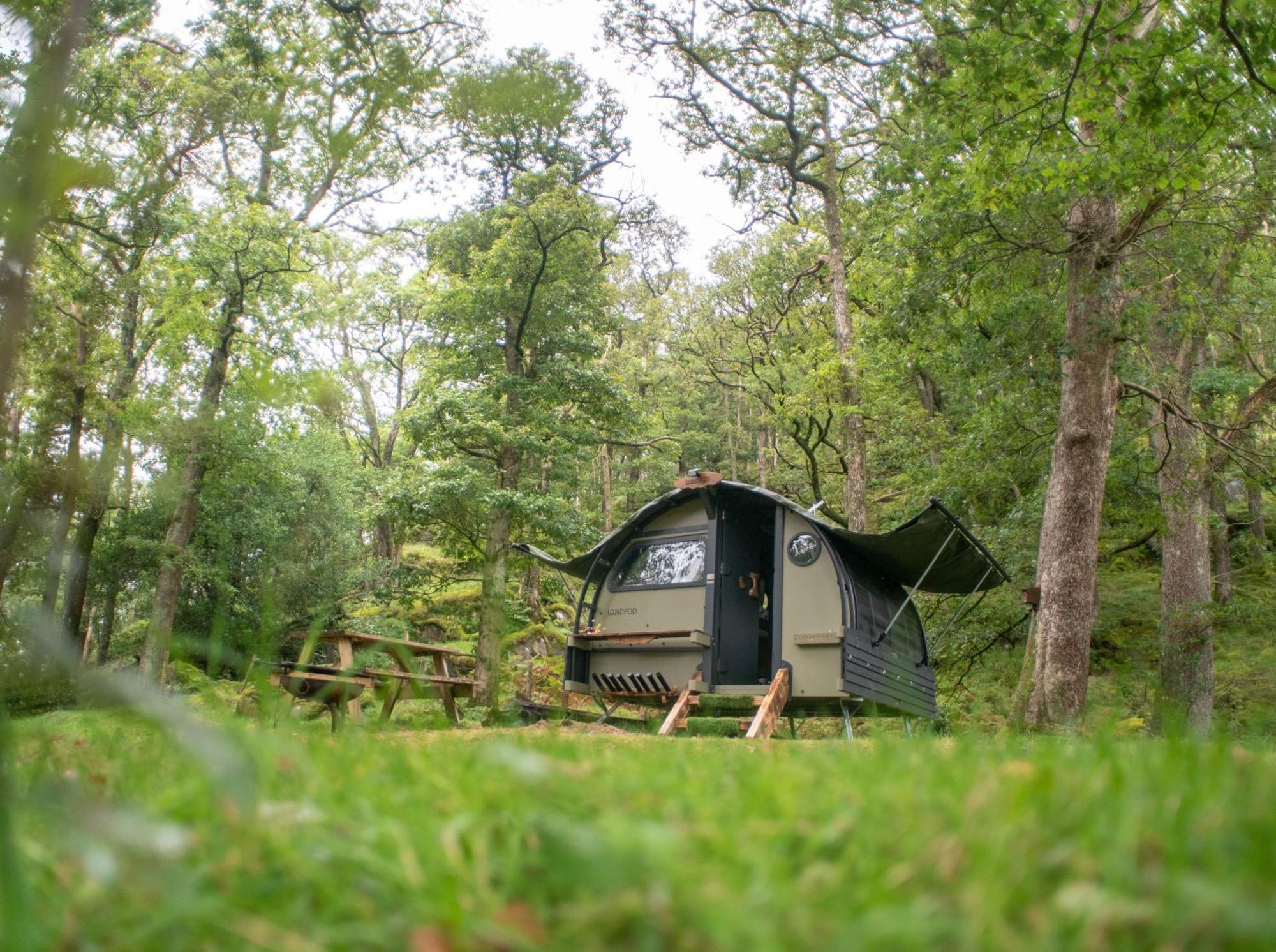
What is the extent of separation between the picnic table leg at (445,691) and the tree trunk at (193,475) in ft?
26.1

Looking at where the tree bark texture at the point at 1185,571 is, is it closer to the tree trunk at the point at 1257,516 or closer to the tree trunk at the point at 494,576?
the tree trunk at the point at 1257,516

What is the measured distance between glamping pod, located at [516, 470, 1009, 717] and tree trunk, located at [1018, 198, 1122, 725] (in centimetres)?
80

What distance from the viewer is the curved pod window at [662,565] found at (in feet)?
32.1

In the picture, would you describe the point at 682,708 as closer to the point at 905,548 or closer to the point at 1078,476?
the point at 905,548

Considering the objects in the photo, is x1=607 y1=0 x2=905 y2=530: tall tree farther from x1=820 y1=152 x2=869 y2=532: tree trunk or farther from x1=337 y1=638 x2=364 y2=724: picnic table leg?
x1=337 y1=638 x2=364 y2=724: picnic table leg

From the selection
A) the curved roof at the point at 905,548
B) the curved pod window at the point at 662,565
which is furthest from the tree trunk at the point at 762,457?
the curved pod window at the point at 662,565

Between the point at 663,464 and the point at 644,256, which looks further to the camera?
the point at 644,256

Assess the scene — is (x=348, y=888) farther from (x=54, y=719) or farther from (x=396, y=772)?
(x=54, y=719)

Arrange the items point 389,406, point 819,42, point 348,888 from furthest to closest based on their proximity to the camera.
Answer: point 389,406
point 819,42
point 348,888

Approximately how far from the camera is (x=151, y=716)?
44.0 inches

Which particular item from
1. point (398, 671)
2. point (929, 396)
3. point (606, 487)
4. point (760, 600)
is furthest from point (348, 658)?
point (606, 487)

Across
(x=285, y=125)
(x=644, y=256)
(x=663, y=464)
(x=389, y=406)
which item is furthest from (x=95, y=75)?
(x=644, y=256)

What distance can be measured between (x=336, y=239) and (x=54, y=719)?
59.8 ft

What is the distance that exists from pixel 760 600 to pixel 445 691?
3538 millimetres
